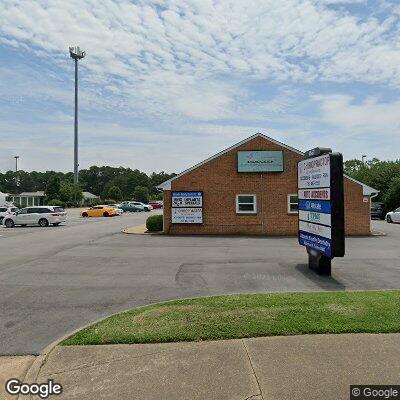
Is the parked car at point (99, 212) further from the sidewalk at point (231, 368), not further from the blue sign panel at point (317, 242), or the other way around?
the sidewalk at point (231, 368)

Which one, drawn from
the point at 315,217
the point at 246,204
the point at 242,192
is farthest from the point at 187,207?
the point at 315,217

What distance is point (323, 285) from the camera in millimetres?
9008

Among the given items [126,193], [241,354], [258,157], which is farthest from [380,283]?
[126,193]

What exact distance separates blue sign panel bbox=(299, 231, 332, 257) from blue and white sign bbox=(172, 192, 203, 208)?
10.4 meters

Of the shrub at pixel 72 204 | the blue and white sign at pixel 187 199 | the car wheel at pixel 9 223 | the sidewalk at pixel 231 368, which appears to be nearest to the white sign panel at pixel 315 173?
the sidewalk at pixel 231 368

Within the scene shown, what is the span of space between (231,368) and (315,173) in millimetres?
7325

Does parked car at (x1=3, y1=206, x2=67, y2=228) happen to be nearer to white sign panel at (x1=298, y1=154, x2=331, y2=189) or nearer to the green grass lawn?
white sign panel at (x1=298, y1=154, x2=331, y2=189)

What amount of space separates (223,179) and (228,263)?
1042 cm

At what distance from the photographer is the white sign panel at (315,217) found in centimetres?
995

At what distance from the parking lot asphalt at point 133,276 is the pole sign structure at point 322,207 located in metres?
0.68

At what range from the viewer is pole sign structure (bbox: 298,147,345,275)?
31.6 feet

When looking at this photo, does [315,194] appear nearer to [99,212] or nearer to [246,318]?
[246,318]

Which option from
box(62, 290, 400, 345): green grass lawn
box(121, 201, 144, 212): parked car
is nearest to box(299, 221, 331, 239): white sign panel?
box(62, 290, 400, 345): green grass lawn

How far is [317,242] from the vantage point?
1059 centimetres
